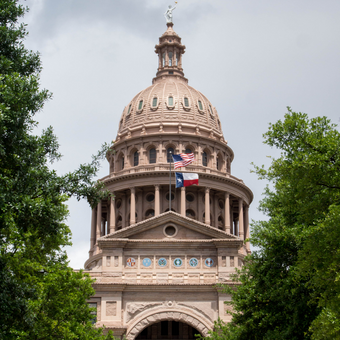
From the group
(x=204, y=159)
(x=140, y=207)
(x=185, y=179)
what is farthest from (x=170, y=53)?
(x=185, y=179)

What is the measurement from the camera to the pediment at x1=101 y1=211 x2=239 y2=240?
50000 millimetres

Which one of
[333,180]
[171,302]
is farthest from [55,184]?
[171,302]

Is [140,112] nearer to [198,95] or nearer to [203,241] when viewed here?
[198,95]

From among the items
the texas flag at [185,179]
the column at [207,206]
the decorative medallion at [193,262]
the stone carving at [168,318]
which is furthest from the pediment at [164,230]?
the column at [207,206]

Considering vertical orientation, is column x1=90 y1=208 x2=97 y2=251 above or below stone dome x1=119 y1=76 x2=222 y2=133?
below

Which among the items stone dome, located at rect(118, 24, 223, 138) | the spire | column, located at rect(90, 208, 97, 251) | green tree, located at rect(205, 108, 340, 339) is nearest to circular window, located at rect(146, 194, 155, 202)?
column, located at rect(90, 208, 97, 251)

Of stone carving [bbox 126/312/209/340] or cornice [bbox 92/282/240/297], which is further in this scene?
cornice [bbox 92/282/240/297]

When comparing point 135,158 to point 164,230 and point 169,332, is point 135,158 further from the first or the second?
point 169,332

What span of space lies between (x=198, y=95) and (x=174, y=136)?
951 centimetres

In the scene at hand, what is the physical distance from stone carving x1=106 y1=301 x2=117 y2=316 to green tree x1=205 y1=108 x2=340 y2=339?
17.6 m

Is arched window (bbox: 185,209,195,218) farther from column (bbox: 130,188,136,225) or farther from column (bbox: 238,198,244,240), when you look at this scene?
column (bbox: 130,188,136,225)

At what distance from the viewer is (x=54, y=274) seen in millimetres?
28094

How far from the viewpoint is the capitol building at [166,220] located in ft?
156

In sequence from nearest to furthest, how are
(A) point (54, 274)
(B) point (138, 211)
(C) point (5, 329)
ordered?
1. (C) point (5, 329)
2. (A) point (54, 274)
3. (B) point (138, 211)
